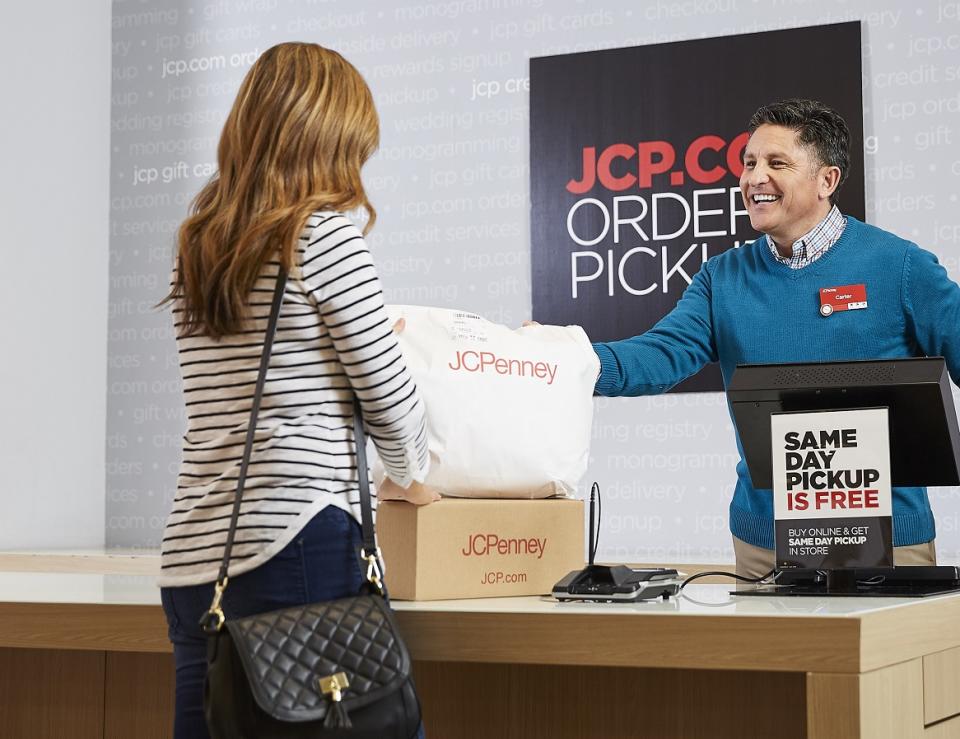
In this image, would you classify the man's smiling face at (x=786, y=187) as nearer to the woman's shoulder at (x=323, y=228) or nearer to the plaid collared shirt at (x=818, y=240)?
the plaid collared shirt at (x=818, y=240)

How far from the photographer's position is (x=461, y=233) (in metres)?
4.42

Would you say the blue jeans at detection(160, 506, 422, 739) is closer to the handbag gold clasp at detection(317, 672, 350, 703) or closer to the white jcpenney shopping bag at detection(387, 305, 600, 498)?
the handbag gold clasp at detection(317, 672, 350, 703)

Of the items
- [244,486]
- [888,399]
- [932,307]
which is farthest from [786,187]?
[244,486]

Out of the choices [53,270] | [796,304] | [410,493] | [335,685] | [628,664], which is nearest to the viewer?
[335,685]

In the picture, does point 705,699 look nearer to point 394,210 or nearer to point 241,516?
point 241,516

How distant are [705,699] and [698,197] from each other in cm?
287

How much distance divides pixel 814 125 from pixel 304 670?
155 centimetres

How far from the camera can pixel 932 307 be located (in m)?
2.19

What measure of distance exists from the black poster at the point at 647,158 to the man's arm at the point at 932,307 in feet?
5.94

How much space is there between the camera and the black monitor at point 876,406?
1598 mm

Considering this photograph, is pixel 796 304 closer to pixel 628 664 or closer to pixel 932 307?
pixel 932 307

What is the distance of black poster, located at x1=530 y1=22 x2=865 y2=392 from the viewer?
4062 millimetres

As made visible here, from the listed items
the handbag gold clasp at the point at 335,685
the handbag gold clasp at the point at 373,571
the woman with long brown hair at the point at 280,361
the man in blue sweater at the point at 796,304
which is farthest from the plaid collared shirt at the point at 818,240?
the handbag gold clasp at the point at 335,685

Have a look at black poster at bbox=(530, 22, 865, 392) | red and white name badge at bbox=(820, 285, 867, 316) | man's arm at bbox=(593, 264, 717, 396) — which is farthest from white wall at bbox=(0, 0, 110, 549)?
red and white name badge at bbox=(820, 285, 867, 316)
